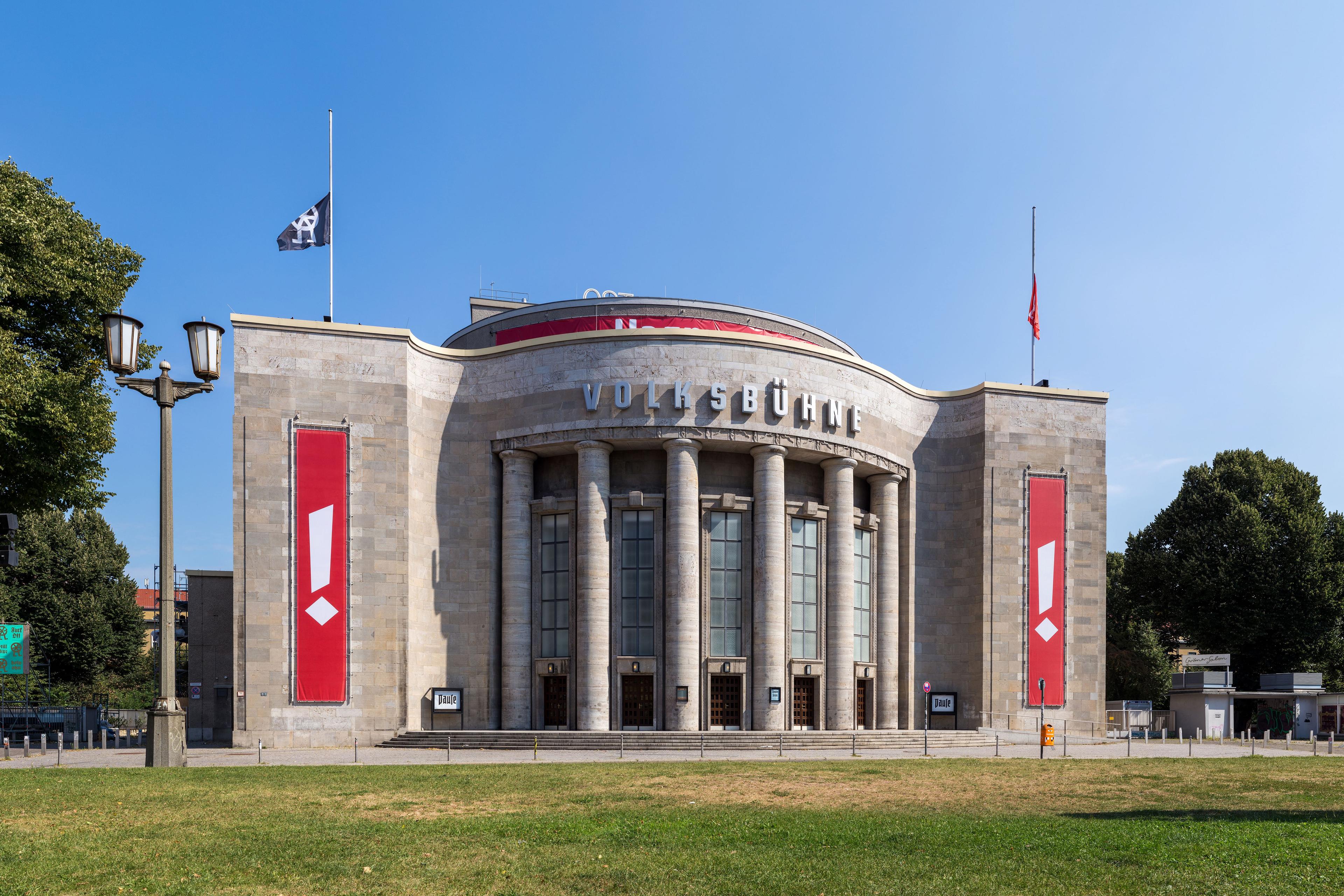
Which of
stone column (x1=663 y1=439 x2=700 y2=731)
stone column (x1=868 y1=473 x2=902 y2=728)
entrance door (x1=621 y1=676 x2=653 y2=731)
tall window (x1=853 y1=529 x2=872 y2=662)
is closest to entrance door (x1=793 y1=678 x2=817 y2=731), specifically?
tall window (x1=853 y1=529 x2=872 y2=662)

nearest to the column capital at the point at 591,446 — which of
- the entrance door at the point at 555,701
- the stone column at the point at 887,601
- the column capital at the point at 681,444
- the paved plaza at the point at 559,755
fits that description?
the column capital at the point at 681,444

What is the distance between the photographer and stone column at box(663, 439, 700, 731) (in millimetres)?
47250

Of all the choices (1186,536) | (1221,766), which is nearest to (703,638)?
(1221,766)

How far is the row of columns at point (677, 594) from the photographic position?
155 ft

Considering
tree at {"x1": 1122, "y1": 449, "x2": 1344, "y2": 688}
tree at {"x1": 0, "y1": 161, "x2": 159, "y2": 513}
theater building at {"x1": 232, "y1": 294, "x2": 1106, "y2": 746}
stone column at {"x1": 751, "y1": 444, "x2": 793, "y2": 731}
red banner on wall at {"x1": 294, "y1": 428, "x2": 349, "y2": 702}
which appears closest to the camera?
tree at {"x1": 0, "y1": 161, "x2": 159, "y2": 513}

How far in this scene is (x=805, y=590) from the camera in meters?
51.3

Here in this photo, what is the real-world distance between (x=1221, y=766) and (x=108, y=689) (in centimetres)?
7364

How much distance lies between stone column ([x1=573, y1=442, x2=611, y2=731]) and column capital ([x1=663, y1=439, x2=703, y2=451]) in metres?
2.92

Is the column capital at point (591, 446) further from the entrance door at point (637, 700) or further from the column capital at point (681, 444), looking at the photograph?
the entrance door at point (637, 700)

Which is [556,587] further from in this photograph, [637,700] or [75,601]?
[75,601]

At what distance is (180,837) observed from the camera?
14.6 metres

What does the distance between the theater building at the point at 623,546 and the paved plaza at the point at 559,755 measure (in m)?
5.00

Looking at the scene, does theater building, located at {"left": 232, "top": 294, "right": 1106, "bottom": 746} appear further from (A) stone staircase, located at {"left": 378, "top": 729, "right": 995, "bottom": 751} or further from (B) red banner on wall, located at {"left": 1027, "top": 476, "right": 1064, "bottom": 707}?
(A) stone staircase, located at {"left": 378, "top": 729, "right": 995, "bottom": 751}

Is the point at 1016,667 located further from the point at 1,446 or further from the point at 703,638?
the point at 1,446
